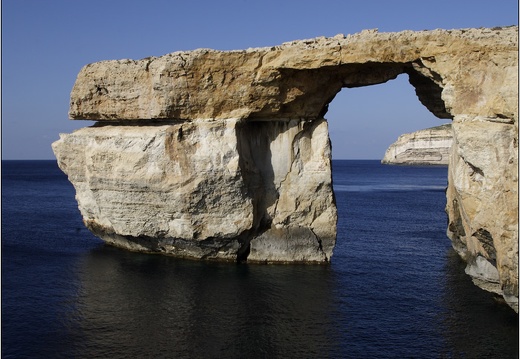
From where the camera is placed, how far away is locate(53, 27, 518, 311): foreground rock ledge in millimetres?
20969

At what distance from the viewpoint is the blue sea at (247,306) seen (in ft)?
53.7

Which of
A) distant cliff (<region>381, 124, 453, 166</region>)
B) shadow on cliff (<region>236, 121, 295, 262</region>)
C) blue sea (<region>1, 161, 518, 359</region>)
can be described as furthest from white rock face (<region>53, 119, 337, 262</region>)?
distant cliff (<region>381, 124, 453, 166</region>)

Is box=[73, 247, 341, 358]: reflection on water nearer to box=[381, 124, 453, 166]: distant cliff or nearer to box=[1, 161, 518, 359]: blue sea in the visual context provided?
box=[1, 161, 518, 359]: blue sea

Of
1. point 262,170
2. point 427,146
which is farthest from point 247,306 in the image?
point 427,146

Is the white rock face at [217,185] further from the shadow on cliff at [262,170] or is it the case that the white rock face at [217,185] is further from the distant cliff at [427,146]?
the distant cliff at [427,146]

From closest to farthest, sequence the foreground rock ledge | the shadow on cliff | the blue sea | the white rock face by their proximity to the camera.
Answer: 1. the blue sea
2. the foreground rock ledge
3. the white rock face
4. the shadow on cliff

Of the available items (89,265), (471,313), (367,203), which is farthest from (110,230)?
(367,203)

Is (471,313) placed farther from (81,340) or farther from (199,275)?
(81,340)

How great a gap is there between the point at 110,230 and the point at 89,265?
285cm

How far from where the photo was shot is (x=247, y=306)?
19.6 metres

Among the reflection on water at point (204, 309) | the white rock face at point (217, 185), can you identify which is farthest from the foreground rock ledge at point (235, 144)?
the reflection on water at point (204, 309)

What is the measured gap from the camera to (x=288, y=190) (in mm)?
25734

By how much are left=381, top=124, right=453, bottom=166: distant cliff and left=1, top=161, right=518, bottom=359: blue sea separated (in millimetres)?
85983

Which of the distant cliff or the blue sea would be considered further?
the distant cliff
